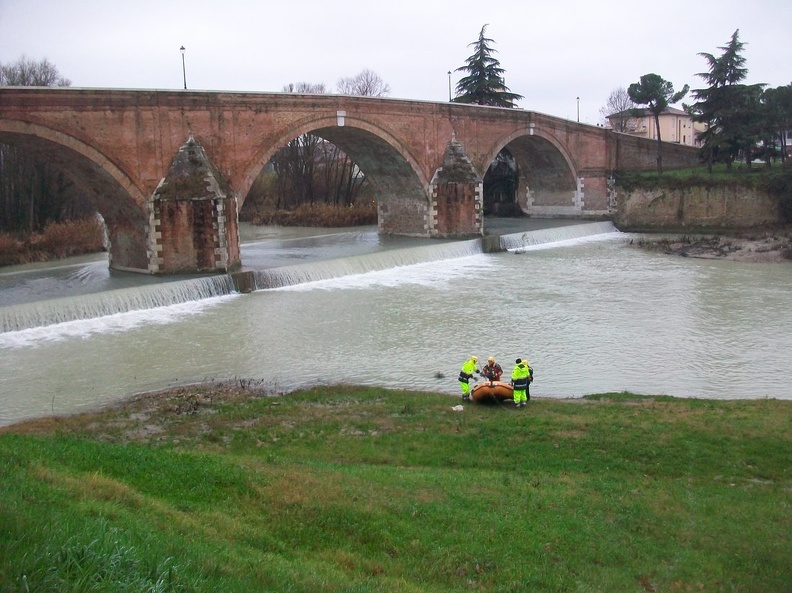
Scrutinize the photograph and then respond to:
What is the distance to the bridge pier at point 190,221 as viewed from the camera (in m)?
20.5

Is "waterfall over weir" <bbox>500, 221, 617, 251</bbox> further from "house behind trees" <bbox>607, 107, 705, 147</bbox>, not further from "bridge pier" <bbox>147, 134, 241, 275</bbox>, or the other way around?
"house behind trees" <bbox>607, 107, 705, 147</bbox>

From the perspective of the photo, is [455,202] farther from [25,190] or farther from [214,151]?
[25,190]

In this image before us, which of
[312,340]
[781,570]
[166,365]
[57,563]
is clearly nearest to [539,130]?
[312,340]

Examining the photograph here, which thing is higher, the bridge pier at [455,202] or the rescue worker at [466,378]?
the bridge pier at [455,202]

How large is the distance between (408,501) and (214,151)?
17571 millimetres

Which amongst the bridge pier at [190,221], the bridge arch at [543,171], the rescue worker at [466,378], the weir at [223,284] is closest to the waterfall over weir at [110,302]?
the weir at [223,284]

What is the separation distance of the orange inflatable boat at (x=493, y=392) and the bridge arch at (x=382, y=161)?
47.7ft

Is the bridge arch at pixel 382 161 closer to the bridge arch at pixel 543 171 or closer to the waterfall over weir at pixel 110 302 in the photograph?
the waterfall over weir at pixel 110 302

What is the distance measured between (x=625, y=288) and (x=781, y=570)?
49.7 ft

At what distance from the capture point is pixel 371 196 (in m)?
45.5

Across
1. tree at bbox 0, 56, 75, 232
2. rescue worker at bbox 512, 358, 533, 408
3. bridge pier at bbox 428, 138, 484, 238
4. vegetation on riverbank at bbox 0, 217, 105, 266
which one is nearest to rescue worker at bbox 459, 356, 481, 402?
rescue worker at bbox 512, 358, 533, 408

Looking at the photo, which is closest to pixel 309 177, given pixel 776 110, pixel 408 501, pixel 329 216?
pixel 329 216

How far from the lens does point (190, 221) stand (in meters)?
20.8

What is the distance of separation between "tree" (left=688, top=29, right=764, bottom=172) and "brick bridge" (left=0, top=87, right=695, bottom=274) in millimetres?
8875
